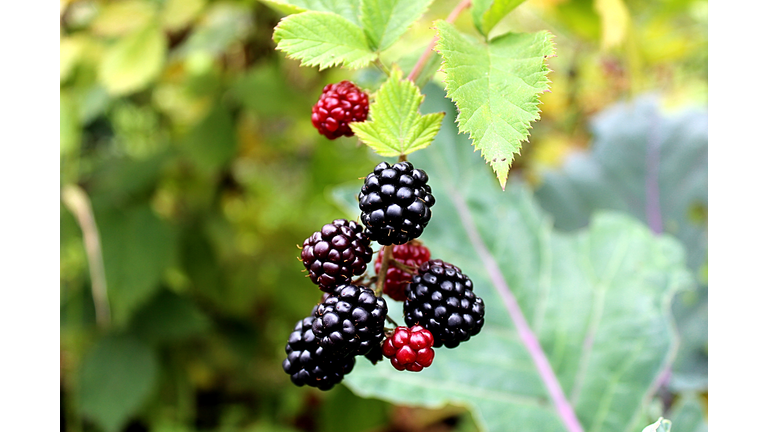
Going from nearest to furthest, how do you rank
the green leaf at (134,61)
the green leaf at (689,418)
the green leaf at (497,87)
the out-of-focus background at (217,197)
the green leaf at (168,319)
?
the green leaf at (497,87) < the green leaf at (689,418) < the green leaf at (134,61) < the out-of-focus background at (217,197) < the green leaf at (168,319)

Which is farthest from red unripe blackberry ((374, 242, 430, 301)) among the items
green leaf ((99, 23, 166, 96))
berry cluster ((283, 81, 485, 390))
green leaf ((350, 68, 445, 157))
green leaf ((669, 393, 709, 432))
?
green leaf ((99, 23, 166, 96))

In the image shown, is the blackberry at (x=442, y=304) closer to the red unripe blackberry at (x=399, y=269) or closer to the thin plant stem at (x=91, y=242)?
the red unripe blackberry at (x=399, y=269)

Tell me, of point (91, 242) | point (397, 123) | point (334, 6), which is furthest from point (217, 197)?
point (397, 123)

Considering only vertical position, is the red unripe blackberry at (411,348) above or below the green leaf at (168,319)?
above

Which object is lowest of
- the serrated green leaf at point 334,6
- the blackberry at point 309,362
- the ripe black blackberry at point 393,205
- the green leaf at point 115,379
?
the green leaf at point 115,379

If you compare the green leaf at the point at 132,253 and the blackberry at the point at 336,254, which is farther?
the green leaf at the point at 132,253

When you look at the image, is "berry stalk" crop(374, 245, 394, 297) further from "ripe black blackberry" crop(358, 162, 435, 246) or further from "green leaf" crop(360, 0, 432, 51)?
"green leaf" crop(360, 0, 432, 51)

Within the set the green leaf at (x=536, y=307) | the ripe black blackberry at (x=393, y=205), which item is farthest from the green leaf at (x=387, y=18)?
the green leaf at (x=536, y=307)

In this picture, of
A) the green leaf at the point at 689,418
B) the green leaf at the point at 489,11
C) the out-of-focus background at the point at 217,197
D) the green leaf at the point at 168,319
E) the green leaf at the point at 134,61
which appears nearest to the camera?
the green leaf at the point at 489,11
